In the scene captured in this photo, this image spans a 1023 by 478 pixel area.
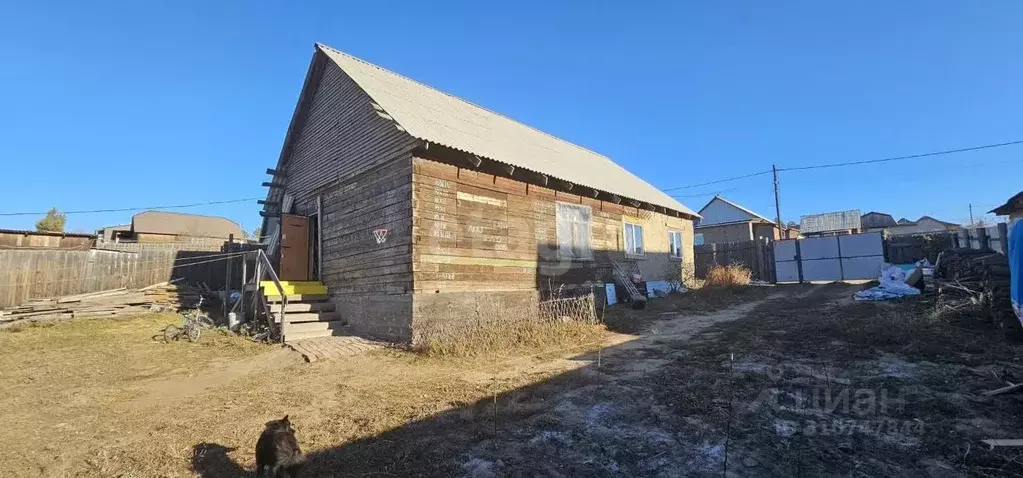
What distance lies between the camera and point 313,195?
14.2 m

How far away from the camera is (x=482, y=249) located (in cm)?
1159

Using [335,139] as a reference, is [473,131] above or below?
above

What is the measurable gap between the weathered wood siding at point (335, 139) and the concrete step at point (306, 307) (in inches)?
129

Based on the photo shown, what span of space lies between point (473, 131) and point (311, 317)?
22.5 feet

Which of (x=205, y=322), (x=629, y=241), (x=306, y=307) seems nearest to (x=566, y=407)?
(x=306, y=307)

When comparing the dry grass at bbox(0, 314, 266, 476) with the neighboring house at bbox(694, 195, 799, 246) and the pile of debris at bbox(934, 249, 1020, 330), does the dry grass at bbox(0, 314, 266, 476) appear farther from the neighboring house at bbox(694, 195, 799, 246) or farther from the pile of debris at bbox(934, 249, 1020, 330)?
the neighboring house at bbox(694, 195, 799, 246)

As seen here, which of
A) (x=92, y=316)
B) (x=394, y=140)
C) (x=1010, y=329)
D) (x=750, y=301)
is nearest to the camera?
(x=1010, y=329)

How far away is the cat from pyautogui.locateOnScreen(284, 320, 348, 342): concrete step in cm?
749

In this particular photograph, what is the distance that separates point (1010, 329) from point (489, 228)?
32.2 feet

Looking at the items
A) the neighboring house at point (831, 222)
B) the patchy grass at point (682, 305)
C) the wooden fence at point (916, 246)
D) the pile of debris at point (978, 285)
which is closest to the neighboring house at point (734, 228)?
the neighboring house at point (831, 222)

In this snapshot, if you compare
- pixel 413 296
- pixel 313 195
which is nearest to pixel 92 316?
pixel 313 195

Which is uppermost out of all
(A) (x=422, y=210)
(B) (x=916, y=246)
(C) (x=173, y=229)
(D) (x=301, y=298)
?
(C) (x=173, y=229)

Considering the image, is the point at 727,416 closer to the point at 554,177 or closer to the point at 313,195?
the point at 554,177

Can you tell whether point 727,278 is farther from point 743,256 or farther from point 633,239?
point 633,239
